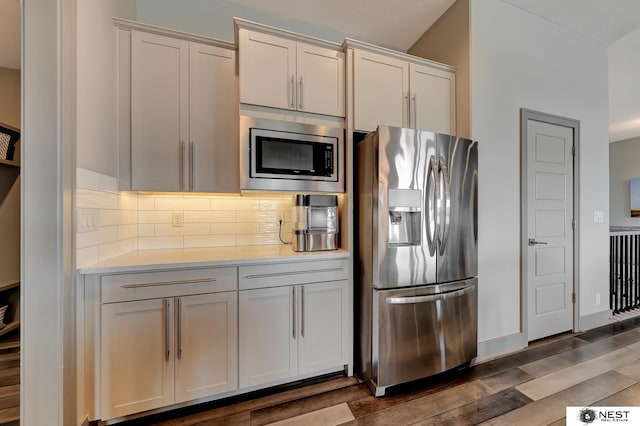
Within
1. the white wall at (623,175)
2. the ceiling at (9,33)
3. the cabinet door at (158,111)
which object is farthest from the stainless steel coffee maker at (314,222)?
the white wall at (623,175)

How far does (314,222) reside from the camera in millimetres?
2025

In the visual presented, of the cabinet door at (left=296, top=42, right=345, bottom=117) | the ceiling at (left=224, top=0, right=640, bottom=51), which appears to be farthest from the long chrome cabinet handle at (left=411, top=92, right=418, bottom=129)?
the ceiling at (left=224, top=0, right=640, bottom=51)

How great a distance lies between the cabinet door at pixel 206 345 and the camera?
160cm

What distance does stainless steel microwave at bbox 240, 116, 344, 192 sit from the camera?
1854 millimetres

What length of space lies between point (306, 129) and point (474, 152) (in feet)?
4.29

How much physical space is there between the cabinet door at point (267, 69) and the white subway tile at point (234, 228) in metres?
1.04

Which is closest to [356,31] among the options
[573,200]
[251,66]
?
[251,66]

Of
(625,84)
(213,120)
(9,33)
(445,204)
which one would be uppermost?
(625,84)

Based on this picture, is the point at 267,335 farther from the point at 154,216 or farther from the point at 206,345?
the point at 154,216

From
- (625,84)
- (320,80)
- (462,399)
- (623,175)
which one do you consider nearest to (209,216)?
(320,80)

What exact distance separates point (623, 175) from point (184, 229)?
9.45 m

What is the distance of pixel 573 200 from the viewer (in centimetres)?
280

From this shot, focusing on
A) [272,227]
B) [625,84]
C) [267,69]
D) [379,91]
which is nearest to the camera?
[267,69]

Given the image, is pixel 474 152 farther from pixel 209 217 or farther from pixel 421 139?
pixel 209 217
